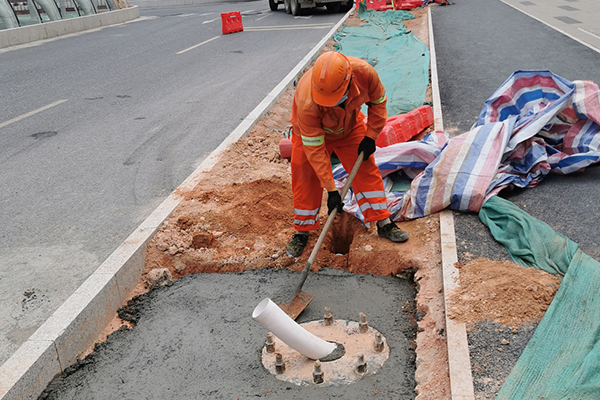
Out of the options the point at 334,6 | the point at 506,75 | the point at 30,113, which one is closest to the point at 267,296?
the point at 30,113

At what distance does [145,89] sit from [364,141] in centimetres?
701

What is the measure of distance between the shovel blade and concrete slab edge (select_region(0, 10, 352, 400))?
53.8 inches

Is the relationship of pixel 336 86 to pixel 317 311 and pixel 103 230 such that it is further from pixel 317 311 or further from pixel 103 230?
pixel 103 230

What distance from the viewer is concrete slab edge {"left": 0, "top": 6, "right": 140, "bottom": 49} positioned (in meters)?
16.0

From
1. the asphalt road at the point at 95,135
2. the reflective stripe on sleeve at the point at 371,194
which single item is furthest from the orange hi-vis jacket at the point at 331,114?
the asphalt road at the point at 95,135

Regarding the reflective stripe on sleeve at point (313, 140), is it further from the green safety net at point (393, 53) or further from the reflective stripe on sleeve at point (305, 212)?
the green safety net at point (393, 53)

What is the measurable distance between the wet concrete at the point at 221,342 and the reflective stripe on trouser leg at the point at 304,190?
515 millimetres

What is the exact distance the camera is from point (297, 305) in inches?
169

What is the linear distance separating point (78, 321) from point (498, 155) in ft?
13.4

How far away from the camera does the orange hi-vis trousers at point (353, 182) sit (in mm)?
4789

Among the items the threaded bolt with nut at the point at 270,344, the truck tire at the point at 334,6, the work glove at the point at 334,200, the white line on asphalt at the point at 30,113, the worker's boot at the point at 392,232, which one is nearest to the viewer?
the threaded bolt with nut at the point at 270,344

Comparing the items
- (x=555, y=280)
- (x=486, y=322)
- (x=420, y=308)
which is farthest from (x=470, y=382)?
(x=555, y=280)

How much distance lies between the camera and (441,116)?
7.62 metres

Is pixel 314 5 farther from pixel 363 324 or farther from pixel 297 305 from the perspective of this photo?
pixel 363 324
